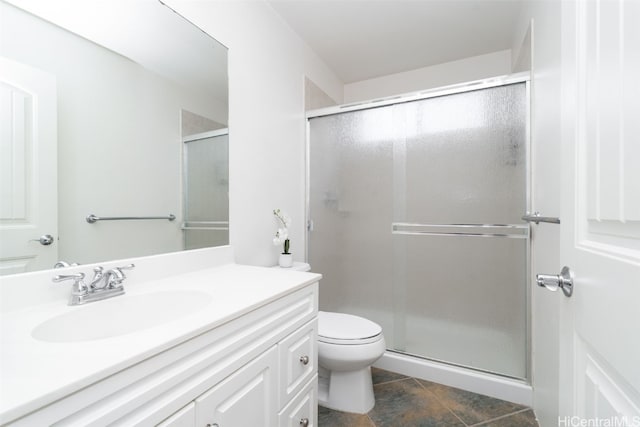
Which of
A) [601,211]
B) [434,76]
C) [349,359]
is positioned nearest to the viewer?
A: [601,211]

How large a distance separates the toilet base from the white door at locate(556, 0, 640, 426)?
109 centimetres

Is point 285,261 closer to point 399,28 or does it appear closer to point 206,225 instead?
point 206,225

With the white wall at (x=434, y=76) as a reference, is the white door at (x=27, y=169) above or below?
below

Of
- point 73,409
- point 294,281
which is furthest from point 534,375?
point 73,409

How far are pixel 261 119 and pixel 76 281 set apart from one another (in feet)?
4.20

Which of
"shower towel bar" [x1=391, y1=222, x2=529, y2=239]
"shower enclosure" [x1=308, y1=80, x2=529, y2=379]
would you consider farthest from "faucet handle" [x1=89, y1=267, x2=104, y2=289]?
"shower towel bar" [x1=391, y1=222, x2=529, y2=239]

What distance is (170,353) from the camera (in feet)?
2.01

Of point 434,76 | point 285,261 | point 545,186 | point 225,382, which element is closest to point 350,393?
point 285,261

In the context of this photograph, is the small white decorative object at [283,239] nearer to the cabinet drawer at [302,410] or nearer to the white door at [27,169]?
the cabinet drawer at [302,410]

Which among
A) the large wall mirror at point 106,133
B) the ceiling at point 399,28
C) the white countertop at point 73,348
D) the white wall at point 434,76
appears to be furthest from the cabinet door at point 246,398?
the white wall at point 434,76

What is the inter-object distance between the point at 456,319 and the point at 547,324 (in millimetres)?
591

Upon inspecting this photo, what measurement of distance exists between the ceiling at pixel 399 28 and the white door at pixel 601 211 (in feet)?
5.24

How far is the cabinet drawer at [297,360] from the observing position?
98 cm

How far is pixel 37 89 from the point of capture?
2.83 feet
